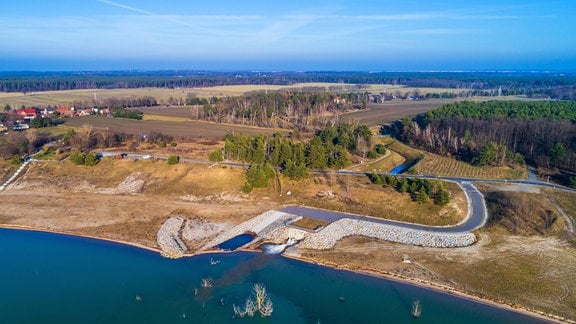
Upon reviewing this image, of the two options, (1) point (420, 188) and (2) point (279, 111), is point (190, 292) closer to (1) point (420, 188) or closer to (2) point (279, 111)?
(1) point (420, 188)

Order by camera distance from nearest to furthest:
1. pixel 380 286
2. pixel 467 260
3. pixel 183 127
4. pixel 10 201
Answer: pixel 380 286 → pixel 467 260 → pixel 10 201 → pixel 183 127

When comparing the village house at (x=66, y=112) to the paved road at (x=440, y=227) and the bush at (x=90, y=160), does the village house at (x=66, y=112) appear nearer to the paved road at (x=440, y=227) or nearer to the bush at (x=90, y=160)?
the bush at (x=90, y=160)

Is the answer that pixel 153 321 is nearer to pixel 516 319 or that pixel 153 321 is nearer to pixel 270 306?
pixel 270 306

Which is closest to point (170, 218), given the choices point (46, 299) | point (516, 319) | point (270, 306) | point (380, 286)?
point (46, 299)

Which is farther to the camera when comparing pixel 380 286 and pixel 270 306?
pixel 380 286

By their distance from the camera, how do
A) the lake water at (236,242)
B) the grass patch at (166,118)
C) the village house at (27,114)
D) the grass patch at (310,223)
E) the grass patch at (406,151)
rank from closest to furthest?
the lake water at (236,242)
the grass patch at (310,223)
the grass patch at (406,151)
the village house at (27,114)
the grass patch at (166,118)

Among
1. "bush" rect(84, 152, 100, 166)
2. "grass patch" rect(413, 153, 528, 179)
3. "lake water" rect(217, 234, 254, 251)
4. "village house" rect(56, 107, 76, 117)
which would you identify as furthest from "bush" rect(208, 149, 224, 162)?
"village house" rect(56, 107, 76, 117)

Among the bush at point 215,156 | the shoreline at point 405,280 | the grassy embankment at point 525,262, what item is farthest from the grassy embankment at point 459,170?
the shoreline at point 405,280
